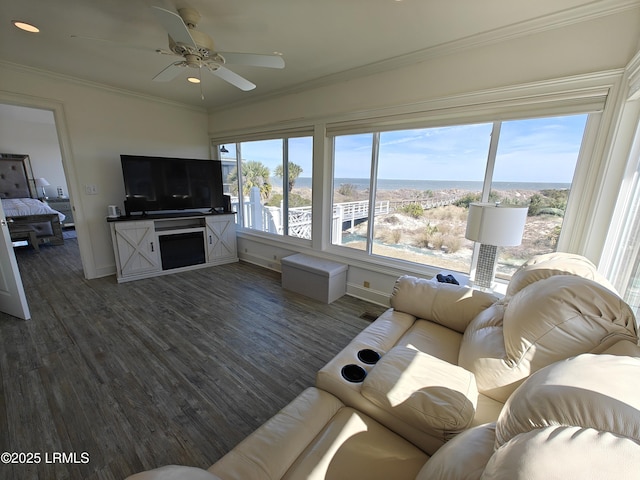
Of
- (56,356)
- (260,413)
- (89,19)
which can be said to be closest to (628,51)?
(260,413)

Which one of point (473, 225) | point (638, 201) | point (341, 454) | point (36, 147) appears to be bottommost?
point (341, 454)

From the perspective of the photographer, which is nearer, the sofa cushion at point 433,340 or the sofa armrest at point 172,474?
the sofa armrest at point 172,474

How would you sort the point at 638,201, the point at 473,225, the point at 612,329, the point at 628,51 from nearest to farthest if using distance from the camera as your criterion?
the point at 612,329 < the point at 638,201 < the point at 628,51 < the point at 473,225

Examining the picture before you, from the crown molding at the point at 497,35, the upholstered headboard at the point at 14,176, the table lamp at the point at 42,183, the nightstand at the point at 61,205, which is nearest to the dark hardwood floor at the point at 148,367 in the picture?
the crown molding at the point at 497,35

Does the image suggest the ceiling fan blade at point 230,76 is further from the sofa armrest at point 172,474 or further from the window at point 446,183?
the sofa armrest at point 172,474

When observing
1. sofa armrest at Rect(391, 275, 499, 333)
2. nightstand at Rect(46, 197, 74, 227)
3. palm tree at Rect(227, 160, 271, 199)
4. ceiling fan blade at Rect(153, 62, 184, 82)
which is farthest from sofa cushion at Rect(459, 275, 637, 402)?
nightstand at Rect(46, 197, 74, 227)

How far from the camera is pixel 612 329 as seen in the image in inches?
38.7

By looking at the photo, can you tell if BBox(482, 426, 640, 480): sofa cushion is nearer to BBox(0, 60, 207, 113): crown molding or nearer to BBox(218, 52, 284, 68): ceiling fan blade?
BBox(218, 52, 284, 68): ceiling fan blade

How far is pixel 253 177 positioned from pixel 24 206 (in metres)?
4.59

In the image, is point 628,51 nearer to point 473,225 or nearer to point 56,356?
point 473,225

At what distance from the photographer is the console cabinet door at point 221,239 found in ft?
14.6

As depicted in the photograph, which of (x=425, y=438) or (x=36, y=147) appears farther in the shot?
(x=36, y=147)

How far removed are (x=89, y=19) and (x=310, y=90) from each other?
2134mm

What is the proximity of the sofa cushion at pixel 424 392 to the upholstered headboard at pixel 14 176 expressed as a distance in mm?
8979
